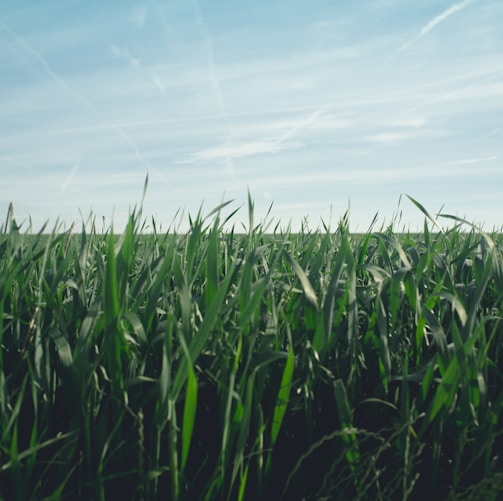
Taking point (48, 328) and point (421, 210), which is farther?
point (421, 210)

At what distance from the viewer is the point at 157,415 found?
3.75 feet

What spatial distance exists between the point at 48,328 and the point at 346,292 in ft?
2.48

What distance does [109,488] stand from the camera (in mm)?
1317

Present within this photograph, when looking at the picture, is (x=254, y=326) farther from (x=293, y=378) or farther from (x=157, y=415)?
(x=157, y=415)

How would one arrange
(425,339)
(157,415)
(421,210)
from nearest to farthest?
1. (157,415)
2. (425,339)
3. (421,210)

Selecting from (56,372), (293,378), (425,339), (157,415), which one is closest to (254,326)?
(293,378)

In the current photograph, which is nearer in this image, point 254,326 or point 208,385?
point 254,326

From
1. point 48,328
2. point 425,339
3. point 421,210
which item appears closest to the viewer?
point 48,328

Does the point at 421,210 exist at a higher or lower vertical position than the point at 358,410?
higher

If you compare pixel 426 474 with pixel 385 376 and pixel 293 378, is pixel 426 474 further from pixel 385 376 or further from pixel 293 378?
pixel 293 378

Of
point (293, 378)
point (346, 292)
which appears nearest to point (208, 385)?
point (293, 378)

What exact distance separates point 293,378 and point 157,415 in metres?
0.38

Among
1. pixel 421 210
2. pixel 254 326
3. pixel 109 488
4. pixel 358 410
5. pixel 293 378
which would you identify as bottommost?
pixel 109 488

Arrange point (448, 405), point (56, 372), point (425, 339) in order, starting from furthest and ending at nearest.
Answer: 1. point (425, 339)
2. point (56, 372)
3. point (448, 405)
